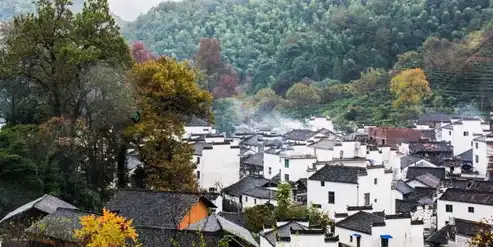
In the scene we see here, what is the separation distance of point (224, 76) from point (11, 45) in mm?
35821

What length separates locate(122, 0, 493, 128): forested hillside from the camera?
1774 inches

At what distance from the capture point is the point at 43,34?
58.5 feet

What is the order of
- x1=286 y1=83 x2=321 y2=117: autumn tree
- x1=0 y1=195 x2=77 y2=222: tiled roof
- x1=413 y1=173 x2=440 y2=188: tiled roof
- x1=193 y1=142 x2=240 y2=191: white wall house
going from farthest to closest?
x1=286 y1=83 x2=321 y2=117: autumn tree, x1=413 y1=173 x2=440 y2=188: tiled roof, x1=193 y1=142 x2=240 y2=191: white wall house, x1=0 y1=195 x2=77 y2=222: tiled roof

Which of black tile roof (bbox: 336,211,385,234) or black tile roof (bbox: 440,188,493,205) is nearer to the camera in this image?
black tile roof (bbox: 336,211,385,234)

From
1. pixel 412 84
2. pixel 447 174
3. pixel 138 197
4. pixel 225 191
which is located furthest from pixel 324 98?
pixel 138 197

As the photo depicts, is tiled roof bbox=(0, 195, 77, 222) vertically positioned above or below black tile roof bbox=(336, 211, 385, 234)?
above

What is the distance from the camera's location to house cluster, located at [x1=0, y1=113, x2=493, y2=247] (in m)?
12.9

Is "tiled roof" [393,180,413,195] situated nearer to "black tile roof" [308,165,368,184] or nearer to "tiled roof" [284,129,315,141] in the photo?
"black tile roof" [308,165,368,184]

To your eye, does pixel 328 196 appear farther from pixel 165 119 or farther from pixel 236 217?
pixel 165 119

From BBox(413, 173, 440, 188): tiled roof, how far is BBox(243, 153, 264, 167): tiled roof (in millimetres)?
6136

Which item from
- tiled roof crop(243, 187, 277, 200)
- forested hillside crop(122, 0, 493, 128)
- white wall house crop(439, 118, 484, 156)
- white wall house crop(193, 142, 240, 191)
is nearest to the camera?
tiled roof crop(243, 187, 277, 200)

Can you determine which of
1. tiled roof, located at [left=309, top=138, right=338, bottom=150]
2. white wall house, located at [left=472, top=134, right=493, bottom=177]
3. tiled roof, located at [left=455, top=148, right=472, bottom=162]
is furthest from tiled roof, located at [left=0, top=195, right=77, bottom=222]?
tiled roof, located at [left=455, top=148, right=472, bottom=162]

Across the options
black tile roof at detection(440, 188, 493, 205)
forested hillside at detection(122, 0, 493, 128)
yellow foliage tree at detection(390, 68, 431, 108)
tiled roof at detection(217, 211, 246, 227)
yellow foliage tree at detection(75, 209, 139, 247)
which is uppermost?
forested hillside at detection(122, 0, 493, 128)

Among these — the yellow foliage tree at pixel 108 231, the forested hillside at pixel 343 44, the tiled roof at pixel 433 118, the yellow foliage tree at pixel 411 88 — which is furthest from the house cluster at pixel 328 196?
the forested hillside at pixel 343 44
